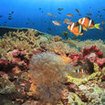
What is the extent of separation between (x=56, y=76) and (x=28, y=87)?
0.61m

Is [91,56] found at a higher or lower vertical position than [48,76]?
higher

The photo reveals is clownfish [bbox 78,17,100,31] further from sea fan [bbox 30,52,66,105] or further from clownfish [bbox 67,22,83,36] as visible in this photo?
sea fan [bbox 30,52,66,105]

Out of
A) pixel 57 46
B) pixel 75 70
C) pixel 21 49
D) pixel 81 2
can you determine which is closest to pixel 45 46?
pixel 57 46

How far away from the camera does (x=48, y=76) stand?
5566mm

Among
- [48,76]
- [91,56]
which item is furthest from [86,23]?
[48,76]

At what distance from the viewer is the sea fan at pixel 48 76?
542 centimetres

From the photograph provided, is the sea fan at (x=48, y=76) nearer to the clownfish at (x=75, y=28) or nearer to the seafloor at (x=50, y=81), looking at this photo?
the seafloor at (x=50, y=81)

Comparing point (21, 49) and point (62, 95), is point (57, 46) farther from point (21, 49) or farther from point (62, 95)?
point (62, 95)

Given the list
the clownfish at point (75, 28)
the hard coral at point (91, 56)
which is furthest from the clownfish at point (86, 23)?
the hard coral at point (91, 56)

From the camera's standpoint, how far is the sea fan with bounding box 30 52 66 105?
5422 mm

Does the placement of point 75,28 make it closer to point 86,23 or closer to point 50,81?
point 86,23

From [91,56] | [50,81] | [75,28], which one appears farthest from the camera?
[75,28]

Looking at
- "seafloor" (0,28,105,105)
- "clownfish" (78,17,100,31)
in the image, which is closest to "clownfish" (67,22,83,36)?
A: "clownfish" (78,17,100,31)

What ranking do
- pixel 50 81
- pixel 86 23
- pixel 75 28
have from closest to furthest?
pixel 50 81
pixel 75 28
pixel 86 23
